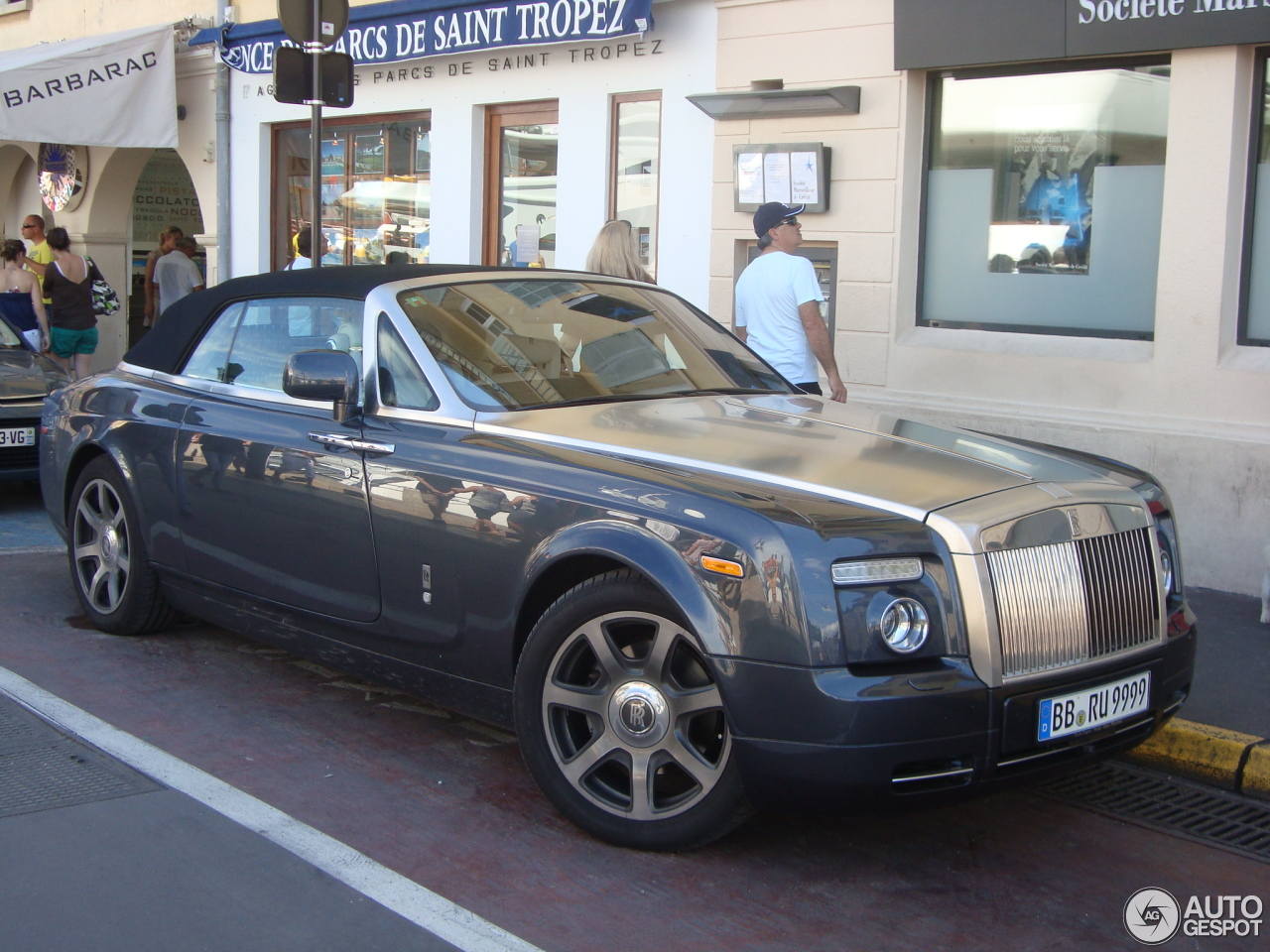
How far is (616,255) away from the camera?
7242mm

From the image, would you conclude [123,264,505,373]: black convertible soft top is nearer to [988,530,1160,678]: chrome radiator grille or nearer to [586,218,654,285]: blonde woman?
[586,218,654,285]: blonde woman

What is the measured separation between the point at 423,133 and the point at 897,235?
211 inches

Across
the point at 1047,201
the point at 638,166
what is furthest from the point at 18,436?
the point at 1047,201

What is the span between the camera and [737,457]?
3.85 meters

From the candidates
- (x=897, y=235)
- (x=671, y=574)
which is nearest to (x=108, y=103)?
(x=897, y=235)

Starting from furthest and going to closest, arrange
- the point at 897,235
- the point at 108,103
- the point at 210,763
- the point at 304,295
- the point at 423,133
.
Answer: the point at 108,103
the point at 423,133
the point at 897,235
the point at 304,295
the point at 210,763

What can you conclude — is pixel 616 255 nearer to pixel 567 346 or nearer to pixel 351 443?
pixel 567 346

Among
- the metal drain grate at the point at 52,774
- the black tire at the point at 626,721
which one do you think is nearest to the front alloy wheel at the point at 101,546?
the metal drain grate at the point at 52,774

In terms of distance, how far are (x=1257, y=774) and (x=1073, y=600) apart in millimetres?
1630

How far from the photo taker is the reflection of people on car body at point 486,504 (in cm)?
402

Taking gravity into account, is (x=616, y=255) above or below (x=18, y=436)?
above

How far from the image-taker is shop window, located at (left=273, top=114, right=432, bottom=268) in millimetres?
12586

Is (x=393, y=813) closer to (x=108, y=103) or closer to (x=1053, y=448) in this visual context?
(x=1053, y=448)

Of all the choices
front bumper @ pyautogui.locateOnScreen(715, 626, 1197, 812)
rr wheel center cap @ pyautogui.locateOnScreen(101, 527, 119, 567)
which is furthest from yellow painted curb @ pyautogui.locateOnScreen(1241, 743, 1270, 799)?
rr wheel center cap @ pyautogui.locateOnScreen(101, 527, 119, 567)
